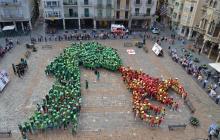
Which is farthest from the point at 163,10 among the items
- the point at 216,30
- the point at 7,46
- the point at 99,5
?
the point at 7,46

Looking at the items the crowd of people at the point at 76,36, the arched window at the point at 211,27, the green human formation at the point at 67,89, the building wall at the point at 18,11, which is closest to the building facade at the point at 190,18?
the arched window at the point at 211,27

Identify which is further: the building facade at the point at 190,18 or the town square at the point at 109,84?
the building facade at the point at 190,18

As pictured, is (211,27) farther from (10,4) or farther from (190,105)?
(10,4)

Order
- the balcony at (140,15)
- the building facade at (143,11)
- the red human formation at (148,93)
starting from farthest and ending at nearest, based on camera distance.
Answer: the balcony at (140,15) < the building facade at (143,11) < the red human formation at (148,93)

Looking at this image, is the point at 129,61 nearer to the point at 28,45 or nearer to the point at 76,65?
the point at 76,65

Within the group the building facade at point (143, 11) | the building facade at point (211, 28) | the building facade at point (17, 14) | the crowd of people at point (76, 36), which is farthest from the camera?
the building facade at point (143, 11)

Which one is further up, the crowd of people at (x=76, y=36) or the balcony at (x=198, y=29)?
the balcony at (x=198, y=29)

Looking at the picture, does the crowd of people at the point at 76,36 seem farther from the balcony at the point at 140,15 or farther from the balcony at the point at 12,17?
the balcony at the point at 12,17
